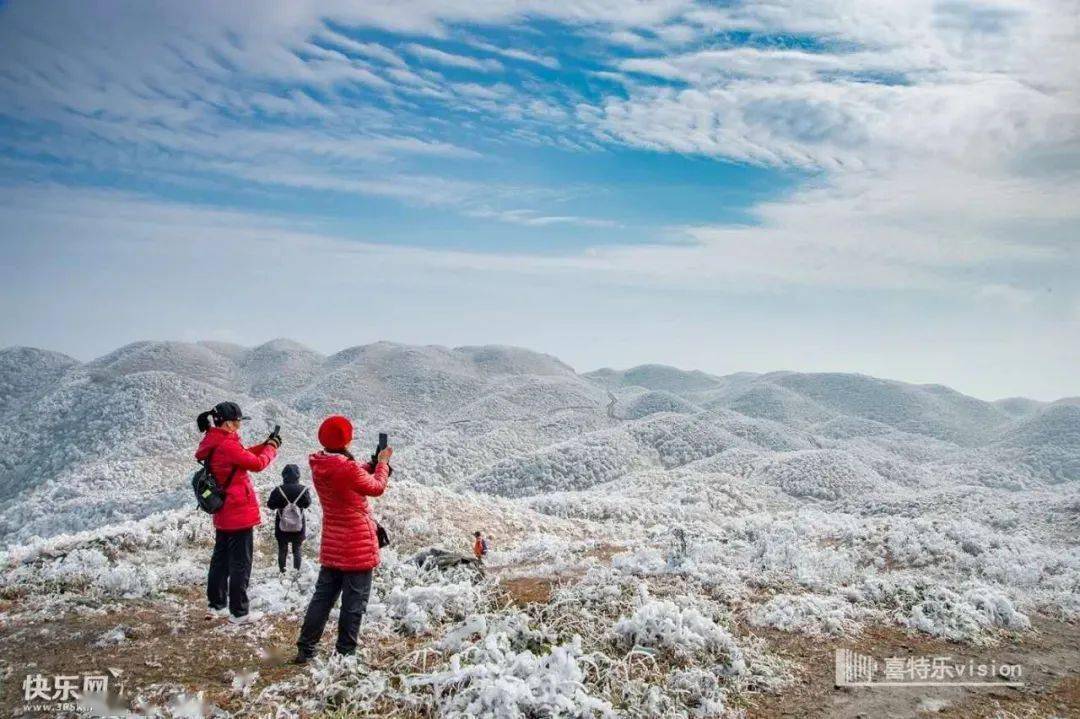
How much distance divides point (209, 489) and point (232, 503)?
0.42 m

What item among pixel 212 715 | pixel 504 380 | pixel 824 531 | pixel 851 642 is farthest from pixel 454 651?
pixel 504 380

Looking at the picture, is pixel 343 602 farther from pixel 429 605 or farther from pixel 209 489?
pixel 209 489

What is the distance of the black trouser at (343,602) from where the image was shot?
314 inches

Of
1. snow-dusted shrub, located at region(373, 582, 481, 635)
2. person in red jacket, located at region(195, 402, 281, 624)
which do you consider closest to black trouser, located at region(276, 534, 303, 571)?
person in red jacket, located at region(195, 402, 281, 624)

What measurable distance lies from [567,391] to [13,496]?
73.5m

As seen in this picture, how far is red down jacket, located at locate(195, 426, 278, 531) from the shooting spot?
9.38 m

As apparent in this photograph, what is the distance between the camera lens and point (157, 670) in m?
8.05

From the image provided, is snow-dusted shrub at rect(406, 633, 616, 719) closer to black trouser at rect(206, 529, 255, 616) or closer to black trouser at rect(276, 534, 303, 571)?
black trouser at rect(206, 529, 255, 616)

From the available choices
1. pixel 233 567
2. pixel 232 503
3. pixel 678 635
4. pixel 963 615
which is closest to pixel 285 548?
pixel 233 567

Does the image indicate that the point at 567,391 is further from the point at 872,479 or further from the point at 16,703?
the point at 16,703

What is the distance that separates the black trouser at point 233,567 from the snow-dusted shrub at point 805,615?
8333 millimetres

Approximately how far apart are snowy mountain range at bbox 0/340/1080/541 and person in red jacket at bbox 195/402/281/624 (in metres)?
23.7

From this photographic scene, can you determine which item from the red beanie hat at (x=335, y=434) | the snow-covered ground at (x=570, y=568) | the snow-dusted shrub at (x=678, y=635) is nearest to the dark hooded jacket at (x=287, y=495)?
the snow-covered ground at (x=570, y=568)

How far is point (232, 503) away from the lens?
948 centimetres
